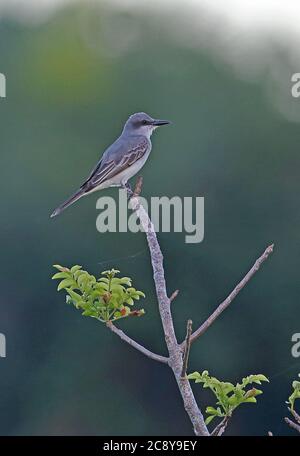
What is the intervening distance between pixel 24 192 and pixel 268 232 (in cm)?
418

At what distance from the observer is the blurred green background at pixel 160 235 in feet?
75.5

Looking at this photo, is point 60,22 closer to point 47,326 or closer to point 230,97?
point 230,97

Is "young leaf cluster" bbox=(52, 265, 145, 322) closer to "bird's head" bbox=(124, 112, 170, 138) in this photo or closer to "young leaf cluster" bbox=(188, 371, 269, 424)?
"young leaf cluster" bbox=(188, 371, 269, 424)

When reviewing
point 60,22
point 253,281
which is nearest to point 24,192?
point 253,281

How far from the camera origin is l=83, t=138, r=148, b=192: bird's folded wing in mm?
6278

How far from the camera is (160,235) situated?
21.9m

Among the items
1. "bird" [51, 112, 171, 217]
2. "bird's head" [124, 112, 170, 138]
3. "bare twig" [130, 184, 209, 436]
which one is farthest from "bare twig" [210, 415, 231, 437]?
"bird's head" [124, 112, 170, 138]

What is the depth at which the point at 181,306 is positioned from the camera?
23625mm

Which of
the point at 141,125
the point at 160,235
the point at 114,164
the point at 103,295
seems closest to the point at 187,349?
the point at 103,295

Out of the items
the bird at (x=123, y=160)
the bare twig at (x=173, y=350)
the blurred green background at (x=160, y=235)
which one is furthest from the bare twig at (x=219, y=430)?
the blurred green background at (x=160, y=235)

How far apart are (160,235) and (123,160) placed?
50.4ft

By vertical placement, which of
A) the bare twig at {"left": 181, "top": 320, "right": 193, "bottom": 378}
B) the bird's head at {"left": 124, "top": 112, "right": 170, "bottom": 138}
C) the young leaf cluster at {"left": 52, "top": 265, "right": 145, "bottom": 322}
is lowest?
the bare twig at {"left": 181, "top": 320, "right": 193, "bottom": 378}

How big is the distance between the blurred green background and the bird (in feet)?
45.4

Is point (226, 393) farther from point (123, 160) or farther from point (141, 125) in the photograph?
point (141, 125)
